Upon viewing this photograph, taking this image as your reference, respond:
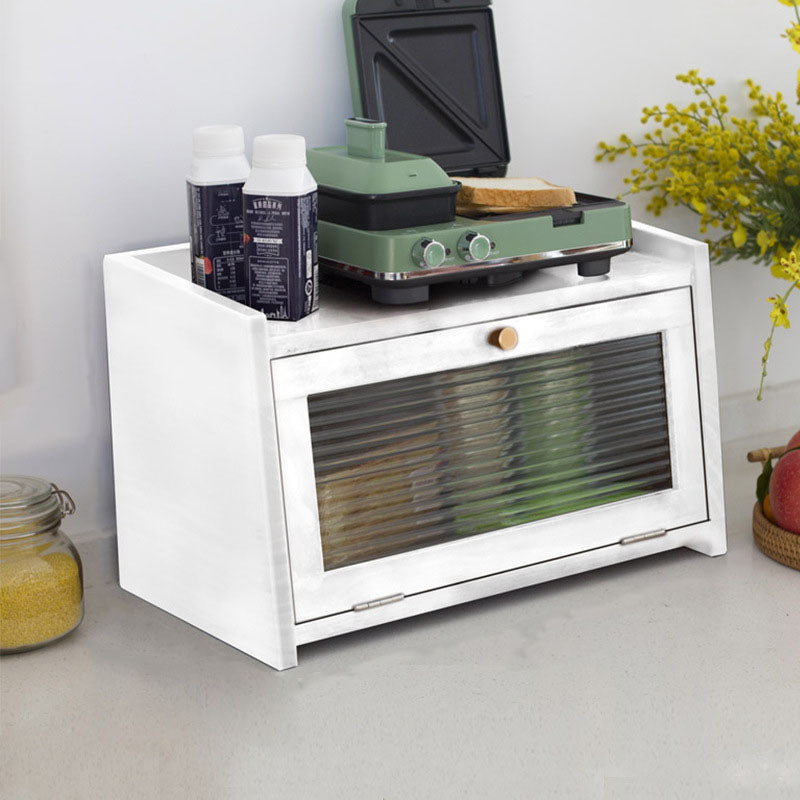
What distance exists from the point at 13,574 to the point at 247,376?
355 mm

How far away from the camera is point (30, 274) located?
152 centimetres

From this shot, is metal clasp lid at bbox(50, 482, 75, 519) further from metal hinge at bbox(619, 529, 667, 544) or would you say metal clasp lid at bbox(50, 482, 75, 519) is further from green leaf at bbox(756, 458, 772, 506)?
green leaf at bbox(756, 458, 772, 506)

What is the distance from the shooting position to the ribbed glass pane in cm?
139

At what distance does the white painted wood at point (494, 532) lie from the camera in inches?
52.5

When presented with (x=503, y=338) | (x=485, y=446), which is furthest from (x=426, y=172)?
(x=485, y=446)

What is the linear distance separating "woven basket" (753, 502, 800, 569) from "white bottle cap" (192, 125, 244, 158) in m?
0.81

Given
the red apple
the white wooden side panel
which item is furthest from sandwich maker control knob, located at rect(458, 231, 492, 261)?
the red apple

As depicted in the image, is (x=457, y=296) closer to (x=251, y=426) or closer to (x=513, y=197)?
(x=513, y=197)

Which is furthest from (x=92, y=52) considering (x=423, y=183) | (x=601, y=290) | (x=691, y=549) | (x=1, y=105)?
(x=691, y=549)

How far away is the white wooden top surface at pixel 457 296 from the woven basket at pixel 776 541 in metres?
0.33

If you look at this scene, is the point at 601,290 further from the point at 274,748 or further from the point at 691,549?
the point at 274,748

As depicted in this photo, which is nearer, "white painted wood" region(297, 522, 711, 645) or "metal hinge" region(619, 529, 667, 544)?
"white painted wood" region(297, 522, 711, 645)

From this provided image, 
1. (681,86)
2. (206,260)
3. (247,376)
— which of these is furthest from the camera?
(681,86)

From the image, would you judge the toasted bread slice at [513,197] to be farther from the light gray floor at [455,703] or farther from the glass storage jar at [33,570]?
the glass storage jar at [33,570]
